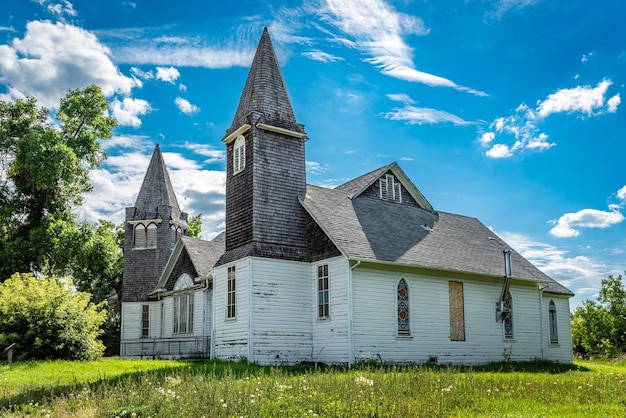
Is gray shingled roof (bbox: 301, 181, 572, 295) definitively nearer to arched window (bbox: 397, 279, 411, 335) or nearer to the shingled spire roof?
arched window (bbox: 397, 279, 411, 335)

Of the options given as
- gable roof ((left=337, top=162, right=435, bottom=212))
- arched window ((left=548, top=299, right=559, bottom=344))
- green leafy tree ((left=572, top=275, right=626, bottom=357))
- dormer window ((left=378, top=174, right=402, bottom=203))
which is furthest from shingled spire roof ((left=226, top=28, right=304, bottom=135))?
green leafy tree ((left=572, top=275, right=626, bottom=357))

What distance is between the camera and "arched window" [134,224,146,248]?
128 feet

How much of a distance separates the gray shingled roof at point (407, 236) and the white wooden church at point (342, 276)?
8 centimetres

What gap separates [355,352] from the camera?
2112 cm

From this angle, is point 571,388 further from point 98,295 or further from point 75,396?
point 98,295

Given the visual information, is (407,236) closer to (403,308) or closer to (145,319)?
(403,308)

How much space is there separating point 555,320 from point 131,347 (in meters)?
23.8

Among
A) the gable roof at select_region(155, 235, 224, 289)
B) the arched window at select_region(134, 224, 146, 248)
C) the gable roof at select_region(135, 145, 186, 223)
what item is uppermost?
the gable roof at select_region(135, 145, 186, 223)

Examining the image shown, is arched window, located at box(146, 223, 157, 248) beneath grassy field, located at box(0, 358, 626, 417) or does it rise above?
above

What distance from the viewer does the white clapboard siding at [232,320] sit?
22.0 m

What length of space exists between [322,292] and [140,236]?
20.0m

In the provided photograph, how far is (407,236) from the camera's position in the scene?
2588cm

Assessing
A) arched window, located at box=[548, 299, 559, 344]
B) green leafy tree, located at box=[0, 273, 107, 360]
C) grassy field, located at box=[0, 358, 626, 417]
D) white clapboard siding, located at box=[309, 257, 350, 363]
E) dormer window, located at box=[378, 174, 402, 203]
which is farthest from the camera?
arched window, located at box=[548, 299, 559, 344]

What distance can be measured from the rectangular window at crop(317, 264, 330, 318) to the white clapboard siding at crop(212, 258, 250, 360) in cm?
273
